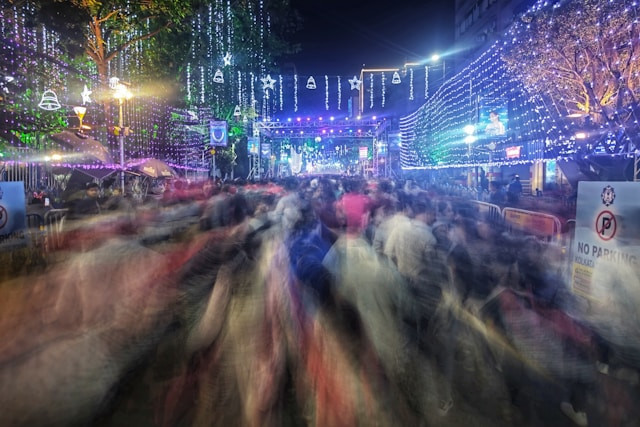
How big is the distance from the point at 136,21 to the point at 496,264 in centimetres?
1650

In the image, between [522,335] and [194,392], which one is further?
[194,392]

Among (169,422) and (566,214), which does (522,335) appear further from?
(566,214)

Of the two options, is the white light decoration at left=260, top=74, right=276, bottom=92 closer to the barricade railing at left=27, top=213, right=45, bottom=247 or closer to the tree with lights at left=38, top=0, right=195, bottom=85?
the tree with lights at left=38, top=0, right=195, bottom=85

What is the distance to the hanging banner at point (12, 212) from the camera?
6238 mm

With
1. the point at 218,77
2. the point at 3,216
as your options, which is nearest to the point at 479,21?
the point at 218,77

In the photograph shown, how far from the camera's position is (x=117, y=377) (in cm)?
305

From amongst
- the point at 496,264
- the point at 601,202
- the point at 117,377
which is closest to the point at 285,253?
the point at 117,377

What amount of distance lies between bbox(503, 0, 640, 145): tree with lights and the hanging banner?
1415cm

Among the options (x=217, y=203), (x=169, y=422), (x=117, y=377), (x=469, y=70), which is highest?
(x=469, y=70)

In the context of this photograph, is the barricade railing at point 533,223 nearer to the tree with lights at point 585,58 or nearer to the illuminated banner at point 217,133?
the tree with lights at point 585,58

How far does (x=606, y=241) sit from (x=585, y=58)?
43.0ft

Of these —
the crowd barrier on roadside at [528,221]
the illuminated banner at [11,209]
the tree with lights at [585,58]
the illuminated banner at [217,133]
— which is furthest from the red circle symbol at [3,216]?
the illuminated banner at [217,133]

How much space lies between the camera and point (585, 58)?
1458cm

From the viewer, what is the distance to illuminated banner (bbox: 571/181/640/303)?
3.70 metres
